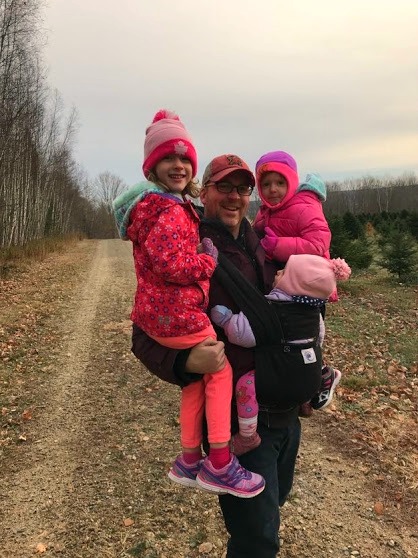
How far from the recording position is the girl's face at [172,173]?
1833mm

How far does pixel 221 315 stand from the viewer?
1.72m

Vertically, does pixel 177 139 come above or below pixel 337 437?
above

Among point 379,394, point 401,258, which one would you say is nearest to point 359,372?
point 379,394

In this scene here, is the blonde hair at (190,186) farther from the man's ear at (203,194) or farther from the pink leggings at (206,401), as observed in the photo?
the pink leggings at (206,401)

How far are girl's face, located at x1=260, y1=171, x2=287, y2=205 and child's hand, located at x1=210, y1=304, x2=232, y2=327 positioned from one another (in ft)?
1.85

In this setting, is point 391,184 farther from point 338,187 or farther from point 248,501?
point 248,501

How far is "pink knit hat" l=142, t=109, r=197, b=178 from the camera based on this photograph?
182cm

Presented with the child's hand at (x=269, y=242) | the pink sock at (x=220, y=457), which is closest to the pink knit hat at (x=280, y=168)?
the child's hand at (x=269, y=242)

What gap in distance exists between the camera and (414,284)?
12.3 m

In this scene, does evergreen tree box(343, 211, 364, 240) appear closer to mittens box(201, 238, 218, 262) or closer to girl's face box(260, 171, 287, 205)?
girl's face box(260, 171, 287, 205)

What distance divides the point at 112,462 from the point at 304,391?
2.84 meters

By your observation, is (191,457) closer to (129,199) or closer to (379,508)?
(129,199)

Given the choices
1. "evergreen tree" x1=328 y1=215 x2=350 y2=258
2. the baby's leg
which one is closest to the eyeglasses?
the baby's leg

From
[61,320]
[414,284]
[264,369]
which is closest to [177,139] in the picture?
[264,369]
